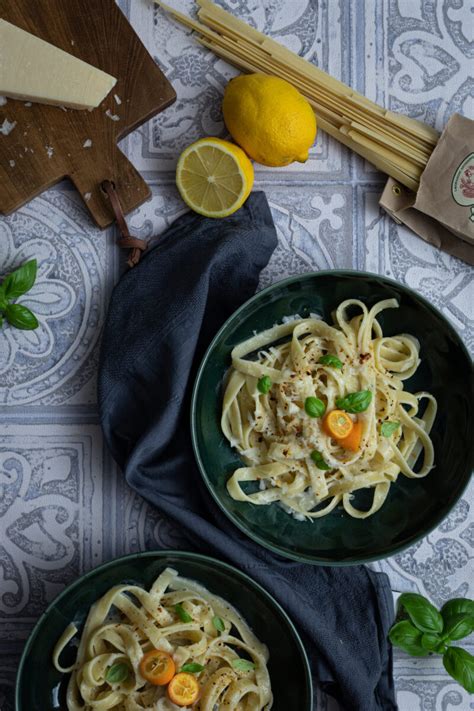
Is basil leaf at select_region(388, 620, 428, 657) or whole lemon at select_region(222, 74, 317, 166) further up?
whole lemon at select_region(222, 74, 317, 166)

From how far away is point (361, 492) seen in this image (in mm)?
2248

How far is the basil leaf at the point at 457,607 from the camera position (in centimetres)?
218

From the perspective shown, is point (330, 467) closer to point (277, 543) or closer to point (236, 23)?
point (277, 543)

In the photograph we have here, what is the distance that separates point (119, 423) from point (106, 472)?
0.58 feet

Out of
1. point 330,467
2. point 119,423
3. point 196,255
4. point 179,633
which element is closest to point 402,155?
point 196,255

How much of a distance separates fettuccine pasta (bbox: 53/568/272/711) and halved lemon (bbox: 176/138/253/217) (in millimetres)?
1042

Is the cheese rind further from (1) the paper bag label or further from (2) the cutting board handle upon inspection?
(1) the paper bag label

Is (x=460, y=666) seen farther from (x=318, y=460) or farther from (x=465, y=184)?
(x=465, y=184)

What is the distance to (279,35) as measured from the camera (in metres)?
2.30

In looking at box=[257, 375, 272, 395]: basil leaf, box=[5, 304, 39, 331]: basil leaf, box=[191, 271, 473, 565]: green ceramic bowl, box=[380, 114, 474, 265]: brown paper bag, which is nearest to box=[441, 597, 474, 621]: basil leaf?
box=[191, 271, 473, 565]: green ceramic bowl

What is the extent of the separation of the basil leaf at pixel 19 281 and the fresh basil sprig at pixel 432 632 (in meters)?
1.40

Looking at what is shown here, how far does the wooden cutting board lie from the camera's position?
2.19 metres

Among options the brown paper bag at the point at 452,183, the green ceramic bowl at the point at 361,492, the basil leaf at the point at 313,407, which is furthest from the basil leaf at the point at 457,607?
the brown paper bag at the point at 452,183

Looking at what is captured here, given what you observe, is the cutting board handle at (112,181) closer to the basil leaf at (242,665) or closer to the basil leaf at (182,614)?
the basil leaf at (182,614)
